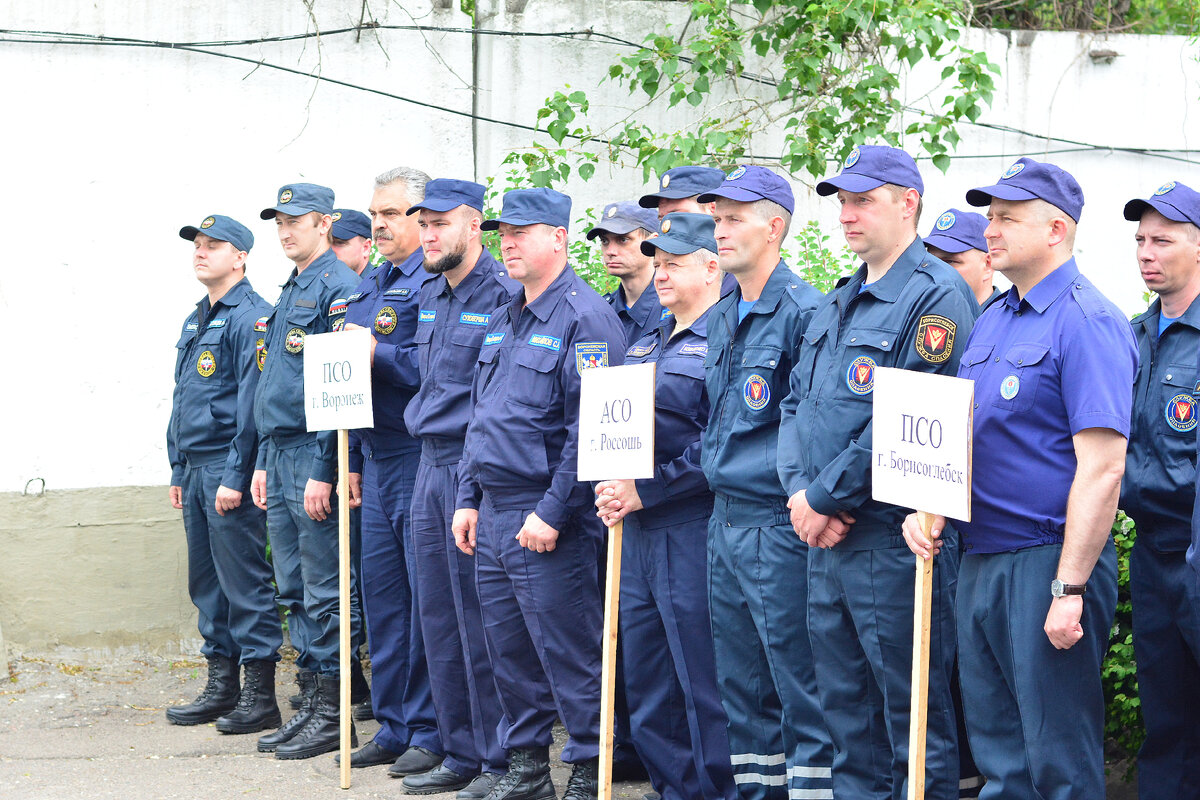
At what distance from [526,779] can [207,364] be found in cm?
287

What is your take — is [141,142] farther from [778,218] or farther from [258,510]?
[778,218]

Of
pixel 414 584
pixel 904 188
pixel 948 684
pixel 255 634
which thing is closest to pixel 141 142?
pixel 255 634

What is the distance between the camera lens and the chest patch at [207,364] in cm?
670

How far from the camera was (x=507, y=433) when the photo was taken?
5.02 meters

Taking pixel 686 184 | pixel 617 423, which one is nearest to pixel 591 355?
pixel 617 423

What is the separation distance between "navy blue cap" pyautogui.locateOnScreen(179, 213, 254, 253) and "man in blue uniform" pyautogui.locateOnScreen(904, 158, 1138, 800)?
171 inches

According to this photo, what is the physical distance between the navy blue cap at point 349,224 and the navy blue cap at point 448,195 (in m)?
1.83

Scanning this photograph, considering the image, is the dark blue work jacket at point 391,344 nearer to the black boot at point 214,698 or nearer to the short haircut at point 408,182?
the short haircut at point 408,182

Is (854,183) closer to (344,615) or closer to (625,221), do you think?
(625,221)

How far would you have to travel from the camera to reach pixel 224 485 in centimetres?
652

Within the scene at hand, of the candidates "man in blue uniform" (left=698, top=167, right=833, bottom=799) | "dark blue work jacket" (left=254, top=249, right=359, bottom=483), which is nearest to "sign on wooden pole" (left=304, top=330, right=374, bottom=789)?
"dark blue work jacket" (left=254, top=249, right=359, bottom=483)

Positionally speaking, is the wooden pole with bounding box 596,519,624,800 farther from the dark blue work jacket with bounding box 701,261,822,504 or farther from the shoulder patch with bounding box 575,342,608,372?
the shoulder patch with bounding box 575,342,608,372

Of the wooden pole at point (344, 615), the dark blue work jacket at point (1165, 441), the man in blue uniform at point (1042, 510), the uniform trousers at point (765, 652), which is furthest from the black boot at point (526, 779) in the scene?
the dark blue work jacket at point (1165, 441)

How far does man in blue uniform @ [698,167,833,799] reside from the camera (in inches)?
168
